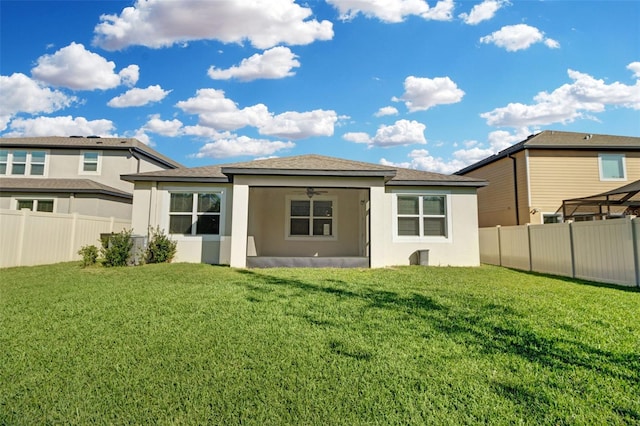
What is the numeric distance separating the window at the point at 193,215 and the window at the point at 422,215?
22.0ft

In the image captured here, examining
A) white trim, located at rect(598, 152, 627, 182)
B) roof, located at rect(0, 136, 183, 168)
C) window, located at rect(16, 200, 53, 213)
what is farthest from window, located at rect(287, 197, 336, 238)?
white trim, located at rect(598, 152, 627, 182)

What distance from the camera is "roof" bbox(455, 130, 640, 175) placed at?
15.1 metres

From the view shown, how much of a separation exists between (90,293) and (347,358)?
569 centimetres

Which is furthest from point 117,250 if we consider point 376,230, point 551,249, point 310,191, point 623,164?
point 623,164

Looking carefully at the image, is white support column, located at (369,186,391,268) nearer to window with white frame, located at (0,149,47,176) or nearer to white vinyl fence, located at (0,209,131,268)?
white vinyl fence, located at (0,209,131,268)

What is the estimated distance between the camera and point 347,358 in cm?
336

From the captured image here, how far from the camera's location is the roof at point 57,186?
1560 cm

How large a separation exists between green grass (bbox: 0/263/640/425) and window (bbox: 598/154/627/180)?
40.3 feet

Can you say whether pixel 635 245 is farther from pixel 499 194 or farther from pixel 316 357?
pixel 499 194

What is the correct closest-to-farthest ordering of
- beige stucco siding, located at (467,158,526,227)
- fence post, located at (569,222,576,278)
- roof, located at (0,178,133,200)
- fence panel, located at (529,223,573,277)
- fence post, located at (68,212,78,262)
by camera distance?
fence post, located at (569,222,576,278) < fence panel, located at (529,223,573,277) < fence post, located at (68,212,78,262) < roof, located at (0,178,133,200) < beige stucco siding, located at (467,158,526,227)

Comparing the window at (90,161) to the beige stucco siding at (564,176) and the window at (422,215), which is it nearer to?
the window at (422,215)

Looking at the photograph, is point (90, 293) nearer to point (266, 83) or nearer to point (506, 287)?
point (506, 287)

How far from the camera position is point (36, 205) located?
16078 mm

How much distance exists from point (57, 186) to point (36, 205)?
1643 millimetres
